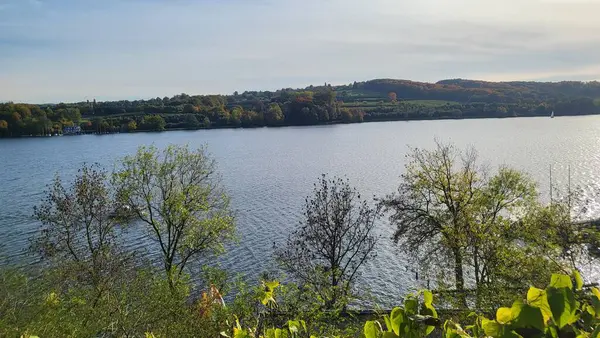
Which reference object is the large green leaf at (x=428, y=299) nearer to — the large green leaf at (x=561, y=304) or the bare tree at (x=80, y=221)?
the large green leaf at (x=561, y=304)

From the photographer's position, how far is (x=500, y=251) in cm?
2069

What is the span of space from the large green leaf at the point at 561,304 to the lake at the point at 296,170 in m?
31.7

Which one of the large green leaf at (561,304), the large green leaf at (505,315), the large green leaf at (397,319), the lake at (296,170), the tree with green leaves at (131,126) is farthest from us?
the tree with green leaves at (131,126)

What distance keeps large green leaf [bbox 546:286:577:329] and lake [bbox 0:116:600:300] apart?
31.7 metres

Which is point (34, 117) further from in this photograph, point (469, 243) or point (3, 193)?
point (469, 243)

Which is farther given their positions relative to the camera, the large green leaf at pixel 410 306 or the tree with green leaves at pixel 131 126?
the tree with green leaves at pixel 131 126

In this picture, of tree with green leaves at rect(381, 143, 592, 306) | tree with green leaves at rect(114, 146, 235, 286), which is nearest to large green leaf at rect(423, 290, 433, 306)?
tree with green leaves at rect(381, 143, 592, 306)

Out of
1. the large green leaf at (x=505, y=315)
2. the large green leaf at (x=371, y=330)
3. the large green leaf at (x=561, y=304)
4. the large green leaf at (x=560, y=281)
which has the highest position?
the large green leaf at (x=560, y=281)

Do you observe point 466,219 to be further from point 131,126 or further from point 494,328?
point 131,126

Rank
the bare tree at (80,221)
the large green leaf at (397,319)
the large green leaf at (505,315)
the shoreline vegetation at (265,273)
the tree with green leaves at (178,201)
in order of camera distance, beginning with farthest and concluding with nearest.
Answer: the tree with green leaves at (178,201)
the bare tree at (80,221)
the shoreline vegetation at (265,273)
the large green leaf at (397,319)
the large green leaf at (505,315)

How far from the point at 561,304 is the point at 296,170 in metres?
80.1

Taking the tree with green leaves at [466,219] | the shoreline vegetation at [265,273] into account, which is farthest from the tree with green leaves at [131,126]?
the tree with green leaves at [466,219]

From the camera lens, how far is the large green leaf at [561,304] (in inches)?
84.4

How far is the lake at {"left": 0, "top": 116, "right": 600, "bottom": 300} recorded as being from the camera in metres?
41.1
